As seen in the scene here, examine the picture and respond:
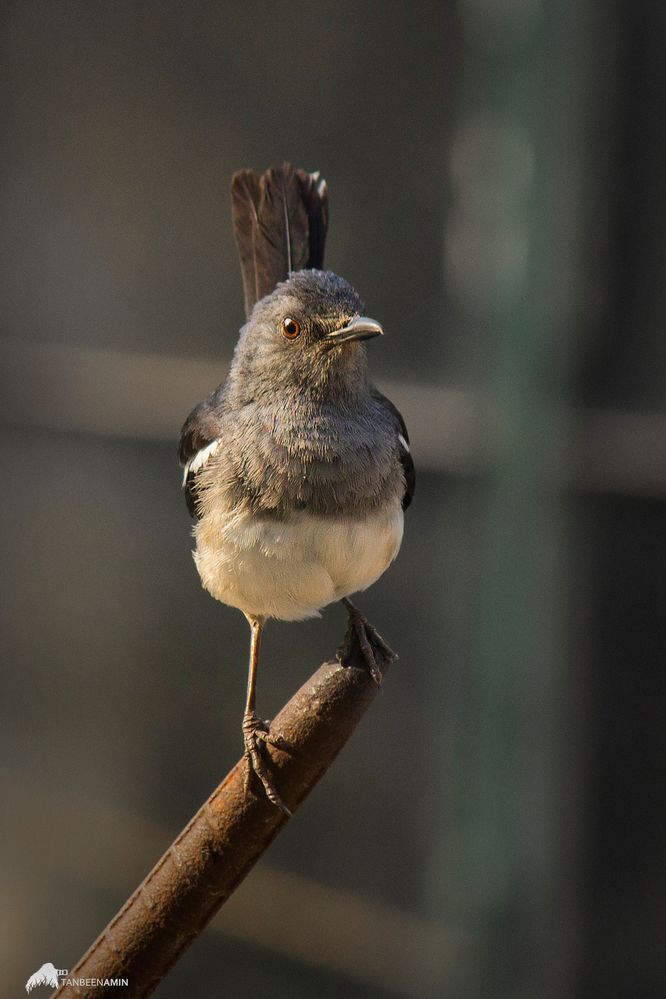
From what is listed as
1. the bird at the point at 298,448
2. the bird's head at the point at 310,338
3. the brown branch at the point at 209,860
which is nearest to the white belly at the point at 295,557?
the bird at the point at 298,448

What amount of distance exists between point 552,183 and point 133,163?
167cm

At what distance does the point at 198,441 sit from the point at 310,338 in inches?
12.3

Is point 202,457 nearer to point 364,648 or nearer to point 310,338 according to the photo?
point 310,338

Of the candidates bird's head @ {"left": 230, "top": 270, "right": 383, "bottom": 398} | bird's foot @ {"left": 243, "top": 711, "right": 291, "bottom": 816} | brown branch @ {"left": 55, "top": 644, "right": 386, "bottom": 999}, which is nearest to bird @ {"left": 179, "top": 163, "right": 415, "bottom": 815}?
bird's head @ {"left": 230, "top": 270, "right": 383, "bottom": 398}

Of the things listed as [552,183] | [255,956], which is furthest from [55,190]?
[255,956]

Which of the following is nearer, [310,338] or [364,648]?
[364,648]

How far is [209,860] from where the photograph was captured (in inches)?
48.2

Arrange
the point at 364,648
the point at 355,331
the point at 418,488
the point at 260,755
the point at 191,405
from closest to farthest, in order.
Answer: the point at 260,755, the point at 364,648, the point at 355,331, the point at 418,488, the point at 191,405

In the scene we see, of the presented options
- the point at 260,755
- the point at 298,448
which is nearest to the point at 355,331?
the point at 298,448

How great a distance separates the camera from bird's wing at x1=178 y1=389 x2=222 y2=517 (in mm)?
1853

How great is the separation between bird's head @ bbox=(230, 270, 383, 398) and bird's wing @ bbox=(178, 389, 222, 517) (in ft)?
0.36

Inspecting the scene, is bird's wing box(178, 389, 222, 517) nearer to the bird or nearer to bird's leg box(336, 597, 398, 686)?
the bird

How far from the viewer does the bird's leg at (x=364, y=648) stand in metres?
1.42

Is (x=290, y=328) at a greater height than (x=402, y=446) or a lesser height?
greater
